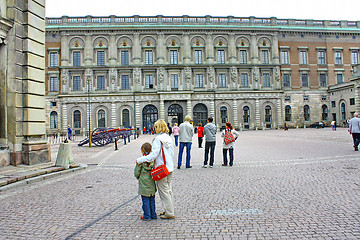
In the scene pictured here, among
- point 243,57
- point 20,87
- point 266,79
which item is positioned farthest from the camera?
point 266,79

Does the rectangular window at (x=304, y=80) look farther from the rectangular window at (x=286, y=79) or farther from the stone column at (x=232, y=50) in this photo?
the stone column at (x=232, y=50)

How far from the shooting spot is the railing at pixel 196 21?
4178 cm

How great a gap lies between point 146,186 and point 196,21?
141 ft

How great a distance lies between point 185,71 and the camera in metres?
42.3

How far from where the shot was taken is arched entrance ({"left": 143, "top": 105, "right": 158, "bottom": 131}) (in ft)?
138

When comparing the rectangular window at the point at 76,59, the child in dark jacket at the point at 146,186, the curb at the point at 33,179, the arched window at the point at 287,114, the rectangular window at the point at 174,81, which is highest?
the rectangular window at the point at 76,59

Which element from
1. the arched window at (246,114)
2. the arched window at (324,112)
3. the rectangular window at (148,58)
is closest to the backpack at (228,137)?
the rectangular window at (148,58)

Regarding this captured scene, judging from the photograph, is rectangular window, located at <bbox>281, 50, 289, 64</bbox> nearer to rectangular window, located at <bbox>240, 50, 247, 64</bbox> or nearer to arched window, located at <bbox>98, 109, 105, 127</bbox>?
rectangular window, located at <bbox>240, 50, 247, 64</bbox>

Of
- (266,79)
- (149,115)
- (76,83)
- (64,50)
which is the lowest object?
(149,115)

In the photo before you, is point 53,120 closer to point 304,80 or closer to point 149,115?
point 149,115

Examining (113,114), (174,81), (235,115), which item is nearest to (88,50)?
(113,114)

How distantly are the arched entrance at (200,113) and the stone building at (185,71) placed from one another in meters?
0.16

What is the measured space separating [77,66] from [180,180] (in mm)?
38464

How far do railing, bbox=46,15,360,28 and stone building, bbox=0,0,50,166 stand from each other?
1362 inches
